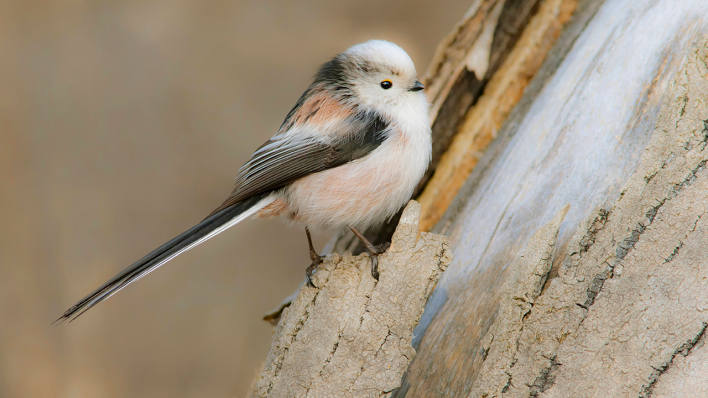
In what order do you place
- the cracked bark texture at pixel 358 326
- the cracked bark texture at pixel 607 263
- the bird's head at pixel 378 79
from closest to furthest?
the cracked bark texture at pixel 607 263, the cracked bark texture at pixel 358 326, the bird's head at pixel 378 79

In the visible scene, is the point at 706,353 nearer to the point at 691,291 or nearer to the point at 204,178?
the point at 691,291

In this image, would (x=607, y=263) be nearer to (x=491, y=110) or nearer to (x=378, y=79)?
(x=378, y=79)

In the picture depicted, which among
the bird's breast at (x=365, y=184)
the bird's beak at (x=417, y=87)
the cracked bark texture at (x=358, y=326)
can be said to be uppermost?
the bird's beak at (x=417, y=87)

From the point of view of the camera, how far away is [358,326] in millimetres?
1687

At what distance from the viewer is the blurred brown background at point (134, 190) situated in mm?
4160

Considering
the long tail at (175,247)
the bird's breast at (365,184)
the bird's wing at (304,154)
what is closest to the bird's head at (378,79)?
the bird's wing at (304,154)

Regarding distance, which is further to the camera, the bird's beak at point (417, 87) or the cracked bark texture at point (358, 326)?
the bird's beak at point (417, 87)

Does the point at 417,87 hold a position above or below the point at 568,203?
above

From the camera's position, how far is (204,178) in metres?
4.79

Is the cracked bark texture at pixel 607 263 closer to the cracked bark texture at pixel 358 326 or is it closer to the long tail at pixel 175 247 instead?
the cracked bark texture at pixel 358 326

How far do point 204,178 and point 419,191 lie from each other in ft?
8.97

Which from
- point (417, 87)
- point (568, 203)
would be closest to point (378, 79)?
point (417, 87)

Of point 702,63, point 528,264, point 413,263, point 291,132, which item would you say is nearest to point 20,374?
point 291,132

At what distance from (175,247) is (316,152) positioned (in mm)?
738
